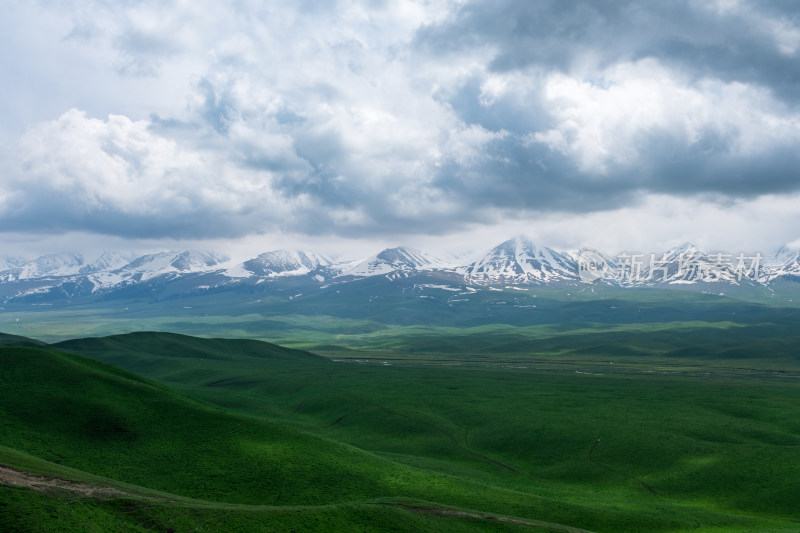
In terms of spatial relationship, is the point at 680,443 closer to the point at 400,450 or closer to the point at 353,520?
the point at 400,450

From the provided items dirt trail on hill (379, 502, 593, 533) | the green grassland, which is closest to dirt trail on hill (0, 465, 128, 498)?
the green grassland

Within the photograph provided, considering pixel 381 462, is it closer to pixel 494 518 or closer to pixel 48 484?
pixel 494 518

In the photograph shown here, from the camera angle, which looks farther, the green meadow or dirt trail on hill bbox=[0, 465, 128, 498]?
the green meadow

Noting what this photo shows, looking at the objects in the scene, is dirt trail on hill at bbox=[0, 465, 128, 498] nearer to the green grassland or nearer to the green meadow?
the green meadow

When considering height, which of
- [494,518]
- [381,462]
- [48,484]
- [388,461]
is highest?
[48,484]

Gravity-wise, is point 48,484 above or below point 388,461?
above

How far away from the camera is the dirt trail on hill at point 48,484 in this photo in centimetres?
4922

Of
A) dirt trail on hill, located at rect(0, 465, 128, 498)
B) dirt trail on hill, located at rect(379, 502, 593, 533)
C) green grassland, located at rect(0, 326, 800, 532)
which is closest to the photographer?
dirt trail on hill, located at rect(0, 465, 128, 498)

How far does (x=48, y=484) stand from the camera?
50812 millimetres

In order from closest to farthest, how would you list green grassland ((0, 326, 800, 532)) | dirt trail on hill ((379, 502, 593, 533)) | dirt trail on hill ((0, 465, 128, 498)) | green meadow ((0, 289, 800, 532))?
dirt trail on hill ((0, 465, 128, 498))
green meadow ((0, 289, 800, 532))
green grassland ((0, 326, 800, 532))
dirt trail on hill ((379, 502, 593, 533))

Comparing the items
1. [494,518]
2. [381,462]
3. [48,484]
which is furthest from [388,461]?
[48,484]

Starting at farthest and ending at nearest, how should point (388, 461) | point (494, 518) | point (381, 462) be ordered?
point (388, 461) → point (381, 462) → point (494, 518)

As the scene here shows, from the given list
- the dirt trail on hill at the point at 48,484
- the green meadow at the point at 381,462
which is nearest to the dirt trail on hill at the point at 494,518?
the green meadow at the point at 381,462

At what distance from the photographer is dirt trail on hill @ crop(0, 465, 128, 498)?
161 feet
